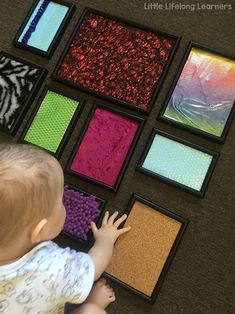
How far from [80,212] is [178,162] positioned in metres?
0.33

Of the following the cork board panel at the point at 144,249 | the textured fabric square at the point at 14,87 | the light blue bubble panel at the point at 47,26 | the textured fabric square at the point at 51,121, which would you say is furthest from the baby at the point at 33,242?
the light blue bubble panel at the point at 47,26

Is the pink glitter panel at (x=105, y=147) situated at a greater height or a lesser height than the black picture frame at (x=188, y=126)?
lesser

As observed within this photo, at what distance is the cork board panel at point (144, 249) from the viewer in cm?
121

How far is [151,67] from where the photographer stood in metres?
1.35

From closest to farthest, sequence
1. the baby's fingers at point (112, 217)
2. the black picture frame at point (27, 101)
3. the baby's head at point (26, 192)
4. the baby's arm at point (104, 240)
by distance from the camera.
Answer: the baby's head at point (26, 192), the baby's arm at point (104, 240), the baby's fingers at point (112, 217), the black picture frame at point (27, 101)

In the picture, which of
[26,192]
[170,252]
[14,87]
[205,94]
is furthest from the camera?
[14,87]

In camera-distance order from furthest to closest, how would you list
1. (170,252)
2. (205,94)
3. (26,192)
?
(205,94) < (170,252) < (26,192)

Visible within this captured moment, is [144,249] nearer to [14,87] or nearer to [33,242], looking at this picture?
[33,242]

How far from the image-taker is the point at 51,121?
137cm

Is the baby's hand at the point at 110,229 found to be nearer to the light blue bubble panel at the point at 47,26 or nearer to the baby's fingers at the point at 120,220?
the baby's fingers at the point at 120,220

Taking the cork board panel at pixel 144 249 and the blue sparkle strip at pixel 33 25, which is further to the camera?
the blue sparkle strip at pixel 33 25

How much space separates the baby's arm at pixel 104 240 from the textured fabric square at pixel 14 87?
0.46 metres

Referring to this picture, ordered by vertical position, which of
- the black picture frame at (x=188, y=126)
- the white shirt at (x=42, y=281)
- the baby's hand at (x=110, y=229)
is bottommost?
the white shirt at (x=42, y=281)

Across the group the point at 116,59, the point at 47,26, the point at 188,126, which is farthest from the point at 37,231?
the point at 47,26
